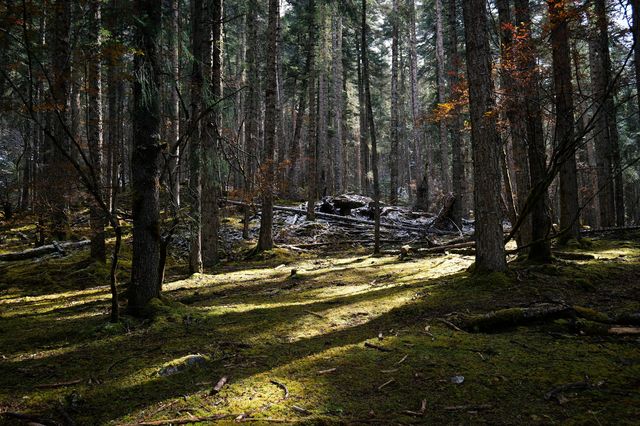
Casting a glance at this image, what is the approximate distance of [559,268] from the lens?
723cm

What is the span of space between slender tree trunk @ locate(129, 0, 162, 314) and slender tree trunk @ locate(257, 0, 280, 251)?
7220 mm

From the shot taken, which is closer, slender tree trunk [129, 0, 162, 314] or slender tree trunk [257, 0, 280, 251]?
slender tree trunk [129, 0, 162, 314]

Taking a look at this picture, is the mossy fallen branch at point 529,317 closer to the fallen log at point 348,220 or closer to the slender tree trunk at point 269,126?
the slender tree trunk at point 269,126

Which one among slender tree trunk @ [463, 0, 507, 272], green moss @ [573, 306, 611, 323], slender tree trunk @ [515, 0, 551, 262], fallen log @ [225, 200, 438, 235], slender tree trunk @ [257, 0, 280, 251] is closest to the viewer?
green moss @ [573, 306, 611, 323]

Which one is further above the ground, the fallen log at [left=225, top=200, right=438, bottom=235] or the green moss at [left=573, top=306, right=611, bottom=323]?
the fallen log at [left=225, top=200, right=438, bottom=235]

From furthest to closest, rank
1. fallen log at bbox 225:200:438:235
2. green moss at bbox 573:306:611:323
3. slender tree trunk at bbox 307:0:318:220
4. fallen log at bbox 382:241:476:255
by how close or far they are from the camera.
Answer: fallen log at bbox 225:200:438:235, slender tree trunk at bbox 307:0:318:220, fallen log at bbox 382:241:476:255, green moss at bbox 573:306:611:323

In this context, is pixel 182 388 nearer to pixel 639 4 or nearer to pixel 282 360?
pixel 282 360

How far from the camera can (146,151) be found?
5.24 metres

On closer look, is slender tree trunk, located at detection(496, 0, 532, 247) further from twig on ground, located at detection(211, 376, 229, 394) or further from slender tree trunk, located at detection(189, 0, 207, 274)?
twig on ground, located at detection(211, 376, 229, 394)

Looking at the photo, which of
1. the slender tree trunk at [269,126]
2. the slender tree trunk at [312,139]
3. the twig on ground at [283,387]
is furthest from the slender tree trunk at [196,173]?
the slender tree trunk at [312,139]

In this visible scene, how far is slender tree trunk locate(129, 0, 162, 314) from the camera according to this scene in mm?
5176

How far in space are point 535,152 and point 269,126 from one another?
8151 mm

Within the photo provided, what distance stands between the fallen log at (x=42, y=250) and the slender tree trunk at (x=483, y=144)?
12.3m

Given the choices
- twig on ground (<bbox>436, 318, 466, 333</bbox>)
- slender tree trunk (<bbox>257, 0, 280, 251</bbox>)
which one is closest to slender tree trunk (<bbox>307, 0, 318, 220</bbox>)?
slender tree trunk (<bbox>257, 0, 280, 251</bbox>)
